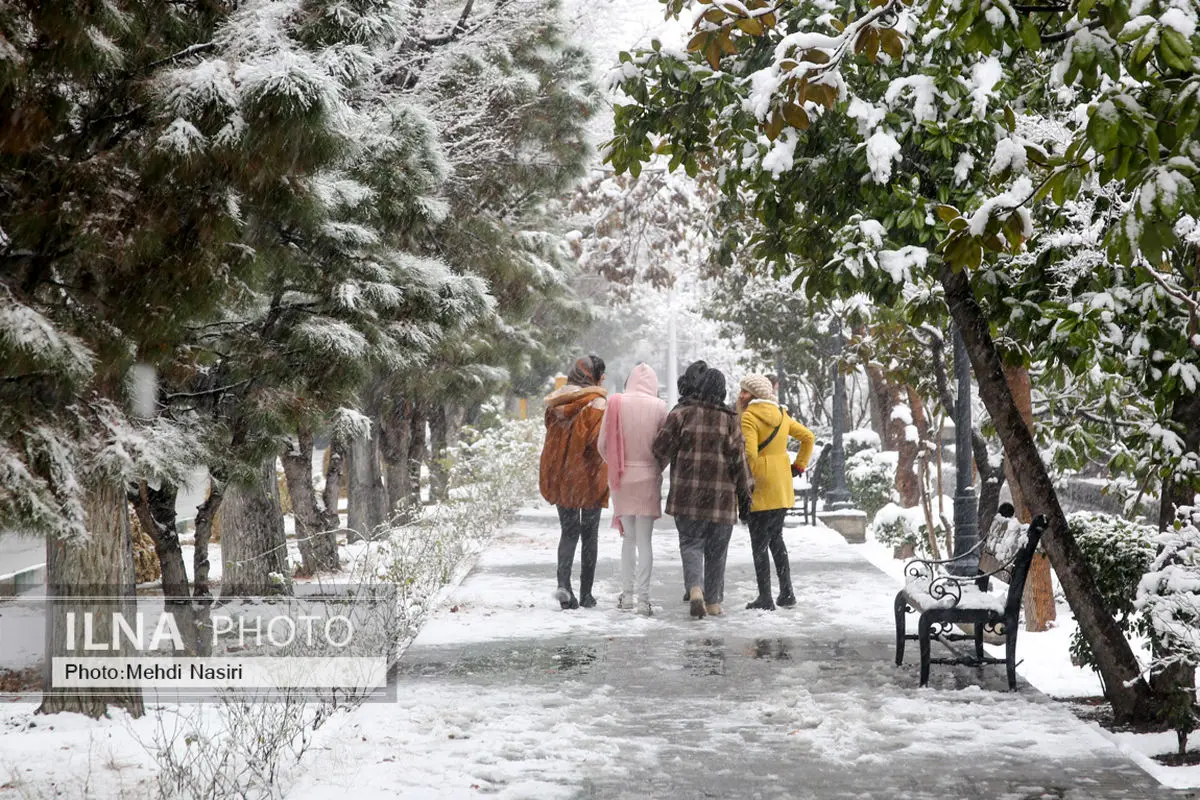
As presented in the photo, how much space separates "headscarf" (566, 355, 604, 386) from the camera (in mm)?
10273

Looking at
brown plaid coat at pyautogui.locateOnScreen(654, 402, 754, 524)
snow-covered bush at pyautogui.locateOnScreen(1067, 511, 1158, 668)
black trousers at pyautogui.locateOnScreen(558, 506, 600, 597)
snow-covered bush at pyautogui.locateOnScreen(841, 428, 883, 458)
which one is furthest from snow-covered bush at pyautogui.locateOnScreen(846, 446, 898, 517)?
snow-covered bush at pyautogui.locateOnScreen(1067, 511, 1158, 668)

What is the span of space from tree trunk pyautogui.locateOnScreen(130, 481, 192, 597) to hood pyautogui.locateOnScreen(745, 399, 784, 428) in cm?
452

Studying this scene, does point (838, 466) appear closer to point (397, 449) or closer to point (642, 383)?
point (397, 449)

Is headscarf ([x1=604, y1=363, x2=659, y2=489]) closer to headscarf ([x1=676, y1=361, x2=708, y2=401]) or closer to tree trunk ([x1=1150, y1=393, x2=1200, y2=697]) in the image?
headscarf ([x1=676, y1=361, x2=708, y2=401])

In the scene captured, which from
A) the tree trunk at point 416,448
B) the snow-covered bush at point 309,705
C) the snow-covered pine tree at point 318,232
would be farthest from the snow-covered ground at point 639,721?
the tree trunk at point 416,448

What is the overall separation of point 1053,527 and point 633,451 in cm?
378

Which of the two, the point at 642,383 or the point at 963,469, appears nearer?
the point at 963,469

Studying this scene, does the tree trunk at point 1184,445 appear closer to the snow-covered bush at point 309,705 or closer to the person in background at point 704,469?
the person in background at point 704,469

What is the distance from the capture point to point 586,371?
10.3 metres

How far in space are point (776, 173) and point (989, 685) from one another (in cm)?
328

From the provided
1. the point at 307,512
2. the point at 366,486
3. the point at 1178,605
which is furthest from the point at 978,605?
the point at 366,486

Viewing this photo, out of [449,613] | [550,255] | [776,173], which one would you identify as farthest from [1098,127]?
[550,255]

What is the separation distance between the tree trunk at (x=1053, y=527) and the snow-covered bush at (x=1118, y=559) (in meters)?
0.18

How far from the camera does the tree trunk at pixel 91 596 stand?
20.9 feet
